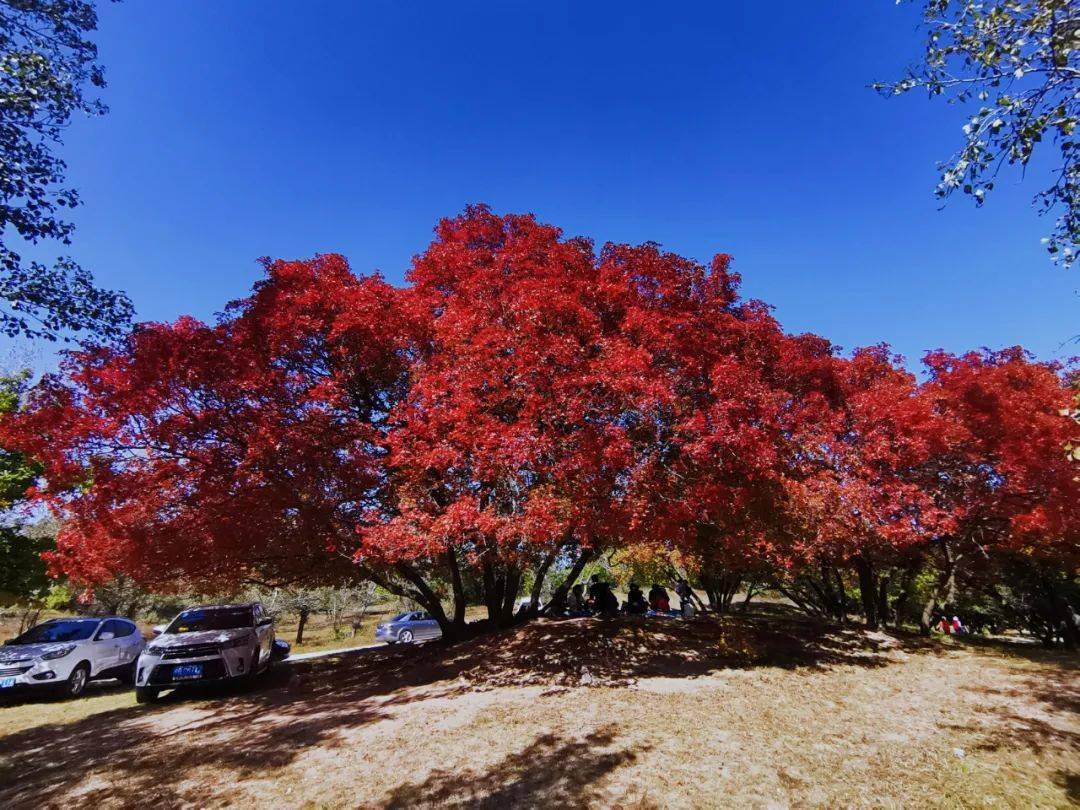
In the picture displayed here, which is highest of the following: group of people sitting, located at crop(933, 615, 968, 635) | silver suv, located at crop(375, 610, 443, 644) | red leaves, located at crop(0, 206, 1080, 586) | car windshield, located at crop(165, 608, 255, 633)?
red leaves, located at crop(0, 206, 1080, 586)

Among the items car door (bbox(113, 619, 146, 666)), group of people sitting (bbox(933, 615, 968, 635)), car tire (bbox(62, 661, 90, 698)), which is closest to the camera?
car tire (bbox(62, 661, 90, 698))

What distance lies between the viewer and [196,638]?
394 inches

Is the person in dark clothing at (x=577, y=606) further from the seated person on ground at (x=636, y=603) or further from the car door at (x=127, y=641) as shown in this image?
the car door at (x=127, y=641)

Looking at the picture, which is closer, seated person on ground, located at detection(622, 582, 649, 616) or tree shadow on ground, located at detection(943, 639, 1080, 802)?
tree shadow on ground, located at detection(943, 639, 1080, 802)

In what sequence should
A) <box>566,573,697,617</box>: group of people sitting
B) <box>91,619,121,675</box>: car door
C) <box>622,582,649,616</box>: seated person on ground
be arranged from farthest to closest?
<box>622,582,649,616</box>: seated person on ground → <box>566,573,697,617</box>: group of people sitting → <box>91,619,121,675</box>: car door

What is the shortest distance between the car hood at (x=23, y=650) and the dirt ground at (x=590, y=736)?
0.91m

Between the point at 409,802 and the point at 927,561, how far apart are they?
20894 mm

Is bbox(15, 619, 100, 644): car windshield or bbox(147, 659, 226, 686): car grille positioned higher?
bbox(15, 619, 100, 644): car windshield

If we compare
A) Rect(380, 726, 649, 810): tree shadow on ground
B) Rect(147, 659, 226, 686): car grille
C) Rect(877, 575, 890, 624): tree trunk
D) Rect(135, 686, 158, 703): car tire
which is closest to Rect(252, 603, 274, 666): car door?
Rect(147, 659, 226, 686): car grille

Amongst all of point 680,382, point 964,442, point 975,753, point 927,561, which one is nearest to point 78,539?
point 680,382

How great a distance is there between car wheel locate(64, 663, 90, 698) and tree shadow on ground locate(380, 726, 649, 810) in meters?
11.2

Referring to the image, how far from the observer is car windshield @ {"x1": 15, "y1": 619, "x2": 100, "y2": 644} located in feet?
37.0

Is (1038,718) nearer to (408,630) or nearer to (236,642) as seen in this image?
(236,642)

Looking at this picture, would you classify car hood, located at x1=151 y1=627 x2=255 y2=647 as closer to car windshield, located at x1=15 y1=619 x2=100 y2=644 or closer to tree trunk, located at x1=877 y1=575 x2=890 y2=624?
car windshield, located at x1=15 y1=619 x2=100 y2=644
